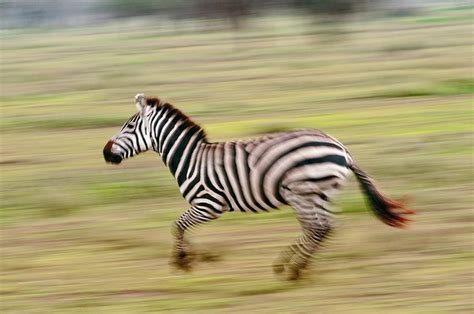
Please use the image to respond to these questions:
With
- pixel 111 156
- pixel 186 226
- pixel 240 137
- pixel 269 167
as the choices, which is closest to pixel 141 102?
pixel 111 156

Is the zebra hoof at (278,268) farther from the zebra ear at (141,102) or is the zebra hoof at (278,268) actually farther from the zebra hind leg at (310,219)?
the zebra ear at (141,102)

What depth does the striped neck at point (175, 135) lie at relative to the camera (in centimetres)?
623

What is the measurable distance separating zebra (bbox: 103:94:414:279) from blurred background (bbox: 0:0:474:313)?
0.36 metres

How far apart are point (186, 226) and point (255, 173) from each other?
1.63ft

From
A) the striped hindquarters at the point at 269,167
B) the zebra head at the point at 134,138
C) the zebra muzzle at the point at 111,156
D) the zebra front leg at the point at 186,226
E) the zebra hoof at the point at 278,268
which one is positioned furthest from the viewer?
the zebra muzzle at the point at 111,156

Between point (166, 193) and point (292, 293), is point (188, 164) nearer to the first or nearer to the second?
point (292, 293)

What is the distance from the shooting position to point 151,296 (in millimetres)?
6055

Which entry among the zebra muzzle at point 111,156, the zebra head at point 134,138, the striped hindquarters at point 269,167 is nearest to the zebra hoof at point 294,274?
the striped hindquarters at point 269,167

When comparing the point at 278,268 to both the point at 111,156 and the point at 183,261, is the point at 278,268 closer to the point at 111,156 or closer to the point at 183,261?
the point at 183,261

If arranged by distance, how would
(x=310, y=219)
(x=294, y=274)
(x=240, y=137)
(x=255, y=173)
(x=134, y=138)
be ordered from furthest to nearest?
(x=240, y=137) → (x=134, y=138) → (x=294, y=274) → (x=255, y=173) → (x=310, y=219)

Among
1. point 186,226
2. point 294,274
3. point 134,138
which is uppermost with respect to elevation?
point 134,138

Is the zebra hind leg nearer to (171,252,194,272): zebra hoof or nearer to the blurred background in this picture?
the blurred background

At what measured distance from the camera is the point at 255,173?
6.02 metres

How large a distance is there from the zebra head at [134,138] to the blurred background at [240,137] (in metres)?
0.77
